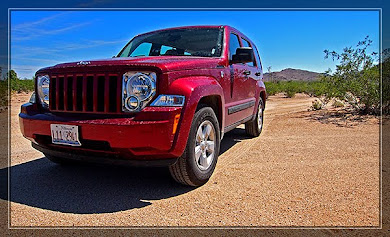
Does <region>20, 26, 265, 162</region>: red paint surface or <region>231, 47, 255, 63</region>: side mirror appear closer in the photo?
<region>20, 26, 265, 162</region>: red paint surface

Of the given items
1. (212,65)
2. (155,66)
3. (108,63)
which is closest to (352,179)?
(212,65)

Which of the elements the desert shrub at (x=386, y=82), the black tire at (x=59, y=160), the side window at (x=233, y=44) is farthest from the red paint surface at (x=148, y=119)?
the desert shrub at (x=386, y=82)

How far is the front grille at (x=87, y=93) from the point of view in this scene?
295 centimetres

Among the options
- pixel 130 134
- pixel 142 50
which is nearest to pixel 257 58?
pixel 142 50

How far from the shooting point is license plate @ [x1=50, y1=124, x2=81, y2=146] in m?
2.96

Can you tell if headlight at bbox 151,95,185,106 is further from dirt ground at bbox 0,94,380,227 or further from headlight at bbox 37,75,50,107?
headlight at bbox 37,75,50,107

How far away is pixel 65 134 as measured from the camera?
3.03 m

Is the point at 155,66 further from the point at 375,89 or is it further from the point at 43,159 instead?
the point at 375,89

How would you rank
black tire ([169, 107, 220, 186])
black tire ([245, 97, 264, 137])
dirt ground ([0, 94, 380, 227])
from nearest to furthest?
1. dirt ground ([0, 94, 380, 227])
2. black tire ([169, 107, 220, 186])
3. black tire ([245, 97, 264, 137])

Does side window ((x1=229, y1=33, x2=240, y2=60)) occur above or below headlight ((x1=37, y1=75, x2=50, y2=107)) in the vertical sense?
above

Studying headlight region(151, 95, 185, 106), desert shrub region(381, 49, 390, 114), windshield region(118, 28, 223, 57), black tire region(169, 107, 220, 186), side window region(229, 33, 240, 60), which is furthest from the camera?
desert shrub region(381, 49, 390, 114)

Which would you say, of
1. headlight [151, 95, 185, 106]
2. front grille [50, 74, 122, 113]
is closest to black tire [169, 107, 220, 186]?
headlight [151, 95, 185, 106]

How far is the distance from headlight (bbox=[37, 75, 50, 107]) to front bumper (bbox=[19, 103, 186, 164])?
0.54m

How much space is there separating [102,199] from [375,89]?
337 inches
